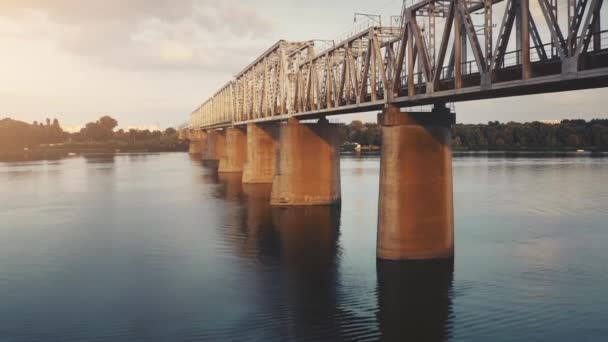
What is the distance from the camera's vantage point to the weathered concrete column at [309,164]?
51.9m

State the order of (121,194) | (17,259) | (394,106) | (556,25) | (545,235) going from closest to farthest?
(556,25)
(394,106)
(17,259)
(545,235)
(121,194)

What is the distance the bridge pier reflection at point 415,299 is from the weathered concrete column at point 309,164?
22.8 meters

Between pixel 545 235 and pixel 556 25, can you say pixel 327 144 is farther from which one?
pixel 556 25

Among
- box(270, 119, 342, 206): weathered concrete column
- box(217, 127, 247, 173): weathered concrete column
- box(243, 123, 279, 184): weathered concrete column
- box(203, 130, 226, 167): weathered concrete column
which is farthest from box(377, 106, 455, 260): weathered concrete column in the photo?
box(203, 130, 226, 167): weathered concrete column

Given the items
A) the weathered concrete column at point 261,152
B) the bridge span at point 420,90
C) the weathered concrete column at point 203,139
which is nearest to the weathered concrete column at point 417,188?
the bridge span at point 420,90

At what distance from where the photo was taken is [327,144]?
52.4 metres

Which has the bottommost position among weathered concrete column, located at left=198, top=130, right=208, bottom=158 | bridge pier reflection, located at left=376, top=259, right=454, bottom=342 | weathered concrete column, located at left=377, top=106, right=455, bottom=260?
bridge pier reflection, located at left=376, top=259, right=454, bottom=342

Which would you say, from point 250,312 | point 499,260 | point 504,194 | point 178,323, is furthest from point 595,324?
point 504,194

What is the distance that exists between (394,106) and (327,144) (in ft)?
71.4

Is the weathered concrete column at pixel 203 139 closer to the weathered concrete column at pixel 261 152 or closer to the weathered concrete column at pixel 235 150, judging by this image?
the weathered concrete column at pixel 235 150

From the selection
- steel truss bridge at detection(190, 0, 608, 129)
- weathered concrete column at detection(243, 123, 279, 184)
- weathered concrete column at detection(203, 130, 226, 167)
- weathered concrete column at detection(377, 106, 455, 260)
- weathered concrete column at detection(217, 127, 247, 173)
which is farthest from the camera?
weathered concrete column at detection(203, 130, 226, 167)

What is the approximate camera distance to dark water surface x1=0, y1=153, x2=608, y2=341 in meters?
21.8

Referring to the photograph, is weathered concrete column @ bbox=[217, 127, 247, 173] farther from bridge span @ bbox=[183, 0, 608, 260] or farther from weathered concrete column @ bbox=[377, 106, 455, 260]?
weathered concrete column @ bbox=[377, 106, 455, 260]

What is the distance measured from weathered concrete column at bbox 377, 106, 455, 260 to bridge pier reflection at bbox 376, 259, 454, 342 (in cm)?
65
